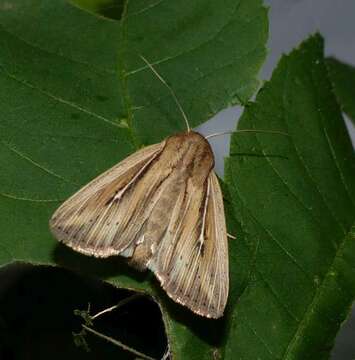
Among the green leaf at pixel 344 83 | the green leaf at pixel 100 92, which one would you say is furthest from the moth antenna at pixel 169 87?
the green leaf at pixel 344 83

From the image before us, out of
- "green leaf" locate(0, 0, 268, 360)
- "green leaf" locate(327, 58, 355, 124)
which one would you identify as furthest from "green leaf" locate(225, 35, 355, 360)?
"green leaf" locate(327, 58, 355, 124)

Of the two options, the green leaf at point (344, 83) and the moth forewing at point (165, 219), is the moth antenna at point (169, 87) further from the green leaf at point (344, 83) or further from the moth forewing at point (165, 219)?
the green leaf at point (344, 83)

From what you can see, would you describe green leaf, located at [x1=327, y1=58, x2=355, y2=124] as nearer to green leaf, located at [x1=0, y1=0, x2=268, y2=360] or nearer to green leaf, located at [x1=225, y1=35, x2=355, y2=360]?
green leaf, located at [x1=225, y1=35, x2=355, y2=360]

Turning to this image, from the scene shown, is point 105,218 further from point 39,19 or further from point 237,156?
point 39,19

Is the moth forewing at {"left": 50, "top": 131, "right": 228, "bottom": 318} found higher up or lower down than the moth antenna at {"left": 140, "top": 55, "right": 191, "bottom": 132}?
lower down

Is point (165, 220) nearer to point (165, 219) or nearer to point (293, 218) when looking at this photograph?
point (165, 219)
